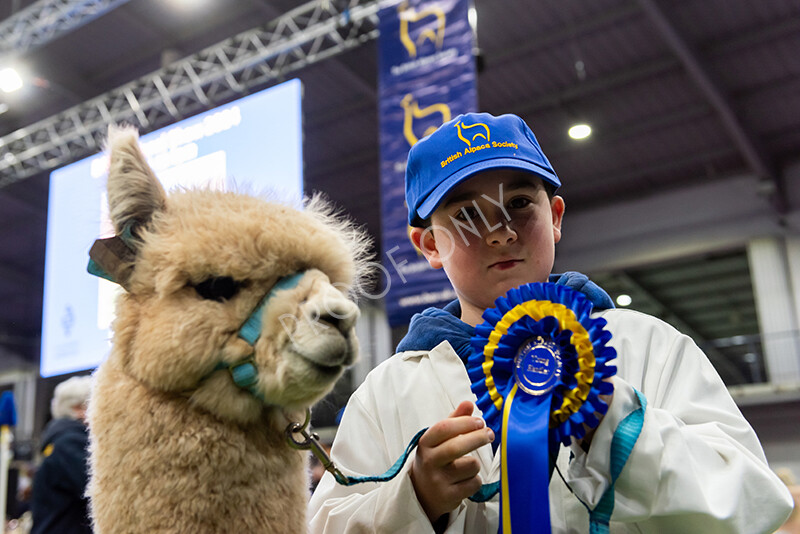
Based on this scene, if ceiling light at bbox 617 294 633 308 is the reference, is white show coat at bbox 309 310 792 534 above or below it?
below

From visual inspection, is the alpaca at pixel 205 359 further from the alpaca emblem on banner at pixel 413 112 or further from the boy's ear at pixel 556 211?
the alpaca emblem on banner at pixel 413 112

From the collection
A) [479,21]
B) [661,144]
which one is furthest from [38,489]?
[661,144]

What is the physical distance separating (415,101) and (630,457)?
307cm

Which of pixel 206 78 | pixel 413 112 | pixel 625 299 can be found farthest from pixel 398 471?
pixel 625 299

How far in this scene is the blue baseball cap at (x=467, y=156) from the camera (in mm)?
988

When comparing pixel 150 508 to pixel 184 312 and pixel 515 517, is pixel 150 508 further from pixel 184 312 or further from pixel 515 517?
pixel 515 517

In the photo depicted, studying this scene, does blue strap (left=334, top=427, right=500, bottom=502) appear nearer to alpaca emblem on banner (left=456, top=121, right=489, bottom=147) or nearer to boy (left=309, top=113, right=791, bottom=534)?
boy (left=309, top=113, right=791, bottom=534)

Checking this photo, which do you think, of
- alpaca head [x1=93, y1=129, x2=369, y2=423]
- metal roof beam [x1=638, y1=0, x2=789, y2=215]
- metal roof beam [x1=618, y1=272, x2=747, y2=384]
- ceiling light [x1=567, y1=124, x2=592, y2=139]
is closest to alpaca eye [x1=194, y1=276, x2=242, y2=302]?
alpaca head [x1=93, y1=129, x2=369, y2=423]

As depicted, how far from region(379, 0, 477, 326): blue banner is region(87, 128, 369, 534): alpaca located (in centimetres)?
232

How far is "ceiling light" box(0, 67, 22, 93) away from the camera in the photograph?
599 cm

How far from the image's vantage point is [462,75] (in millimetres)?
3480

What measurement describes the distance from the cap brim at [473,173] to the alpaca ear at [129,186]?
388 mm

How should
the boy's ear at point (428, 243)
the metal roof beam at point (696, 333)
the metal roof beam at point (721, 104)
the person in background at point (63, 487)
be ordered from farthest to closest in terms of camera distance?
the metal roof beam at point (696, 333)
the metal roof beam at point (721, 104)
the person in background at point (63, 487)
the boy's ear at point (428, 243)

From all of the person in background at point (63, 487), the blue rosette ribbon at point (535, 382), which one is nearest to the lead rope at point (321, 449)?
the blue rosette ribbon at point (535, 382)
